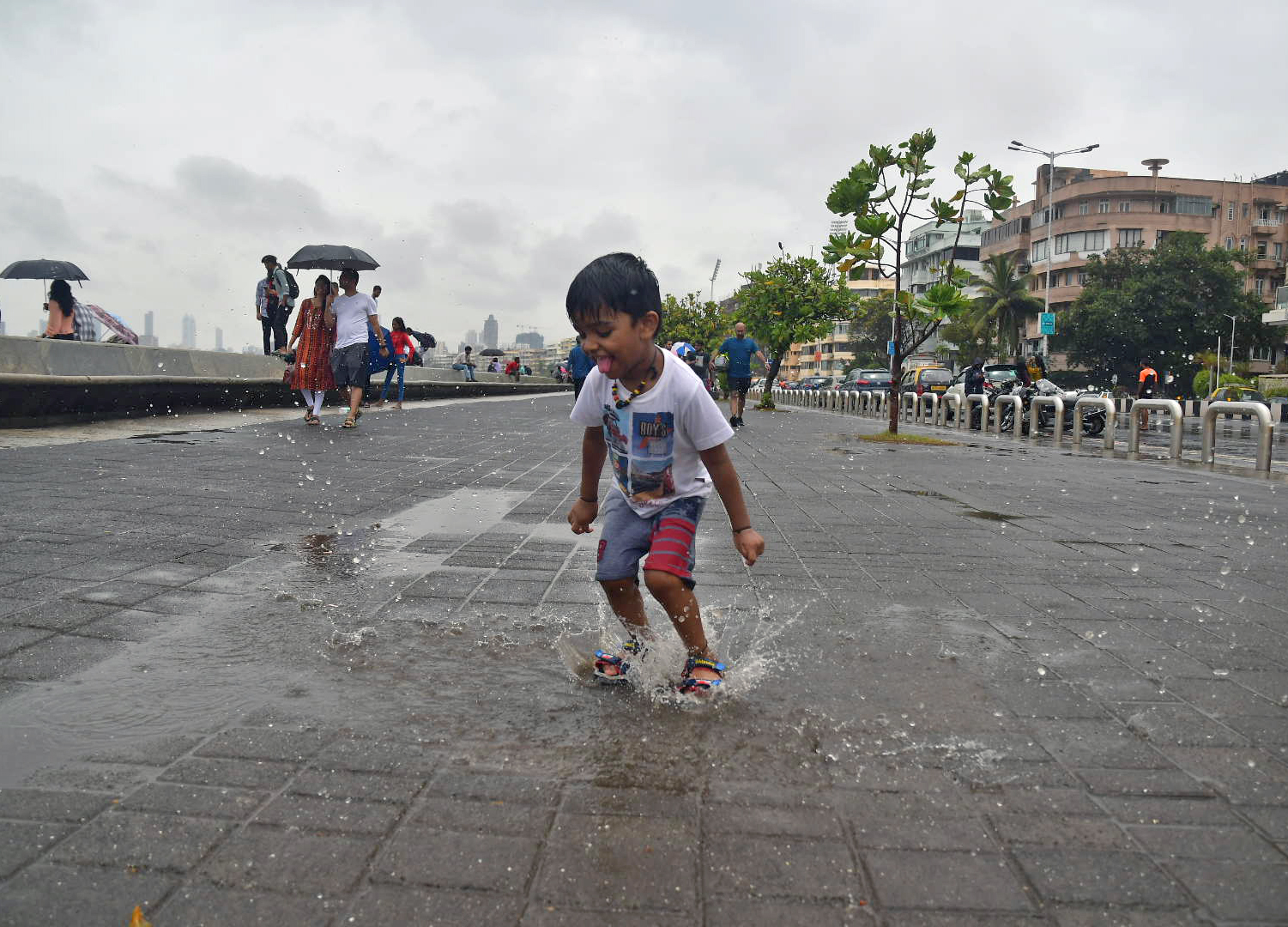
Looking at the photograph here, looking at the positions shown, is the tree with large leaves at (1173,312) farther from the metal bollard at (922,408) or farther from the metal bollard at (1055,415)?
the metal bollard at (1055,415)

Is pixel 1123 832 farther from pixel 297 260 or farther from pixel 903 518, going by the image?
pixel 297 260

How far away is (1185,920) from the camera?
1806mm

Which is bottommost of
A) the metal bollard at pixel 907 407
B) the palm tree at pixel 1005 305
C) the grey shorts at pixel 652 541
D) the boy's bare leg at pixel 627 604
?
the metal bollard at pixel 907 407

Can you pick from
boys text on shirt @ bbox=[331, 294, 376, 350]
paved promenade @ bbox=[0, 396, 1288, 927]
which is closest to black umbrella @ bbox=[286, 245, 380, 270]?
boys text on shirt @ bbox=[331, 294, 376, 350]

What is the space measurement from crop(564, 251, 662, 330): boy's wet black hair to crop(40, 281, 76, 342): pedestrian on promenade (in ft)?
45.0

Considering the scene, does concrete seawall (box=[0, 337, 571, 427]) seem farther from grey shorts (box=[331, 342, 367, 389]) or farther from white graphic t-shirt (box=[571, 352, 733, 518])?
white graphic t-shirt (box=[571, 352, 733, 518])

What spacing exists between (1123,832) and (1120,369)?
63.4 m

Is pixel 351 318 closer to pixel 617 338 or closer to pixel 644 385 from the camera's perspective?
pixel 644 385

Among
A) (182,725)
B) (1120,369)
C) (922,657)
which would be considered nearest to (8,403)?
(182,725)

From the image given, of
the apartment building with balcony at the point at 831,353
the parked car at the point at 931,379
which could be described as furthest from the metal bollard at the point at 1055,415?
the apartment building with balcony at the point at 831,353

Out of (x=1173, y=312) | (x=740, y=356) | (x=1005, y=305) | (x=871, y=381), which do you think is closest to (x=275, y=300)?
(x=740, y=356)

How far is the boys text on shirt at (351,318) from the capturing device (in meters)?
12.8

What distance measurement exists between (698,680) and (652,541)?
42cm

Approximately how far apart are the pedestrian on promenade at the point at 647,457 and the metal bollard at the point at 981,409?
1955 cm
